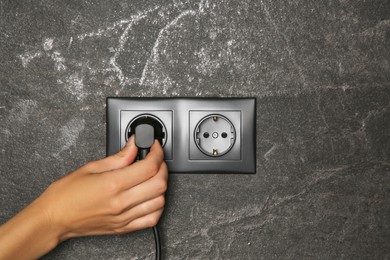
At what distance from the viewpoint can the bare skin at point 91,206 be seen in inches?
24.2

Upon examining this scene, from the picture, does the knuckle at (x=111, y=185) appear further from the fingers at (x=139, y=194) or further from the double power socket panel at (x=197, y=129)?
the double power socket panel at (x=197, y=129)

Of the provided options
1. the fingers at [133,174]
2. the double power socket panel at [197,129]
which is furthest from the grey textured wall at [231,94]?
the fingers at [133,174]

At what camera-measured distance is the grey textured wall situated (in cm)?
73

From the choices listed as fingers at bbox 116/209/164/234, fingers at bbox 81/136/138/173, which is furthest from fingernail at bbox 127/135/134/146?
fingers at bbox 116/209/164/234

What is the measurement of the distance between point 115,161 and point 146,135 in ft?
0.19

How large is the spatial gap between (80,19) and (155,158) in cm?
25

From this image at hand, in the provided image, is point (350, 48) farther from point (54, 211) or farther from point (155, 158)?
point (54, 211)

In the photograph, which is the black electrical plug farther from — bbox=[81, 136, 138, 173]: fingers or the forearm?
the forearm

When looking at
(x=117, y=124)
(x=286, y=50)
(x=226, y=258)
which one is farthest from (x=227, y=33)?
(x=226, y=258)

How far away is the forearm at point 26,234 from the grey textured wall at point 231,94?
0.34 feet

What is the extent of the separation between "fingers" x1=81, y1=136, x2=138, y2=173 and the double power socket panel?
2.5 inches

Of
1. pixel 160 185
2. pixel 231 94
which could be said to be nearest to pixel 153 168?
pixel 160 185

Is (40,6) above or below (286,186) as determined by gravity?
above

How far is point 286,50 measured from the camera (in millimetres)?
736
